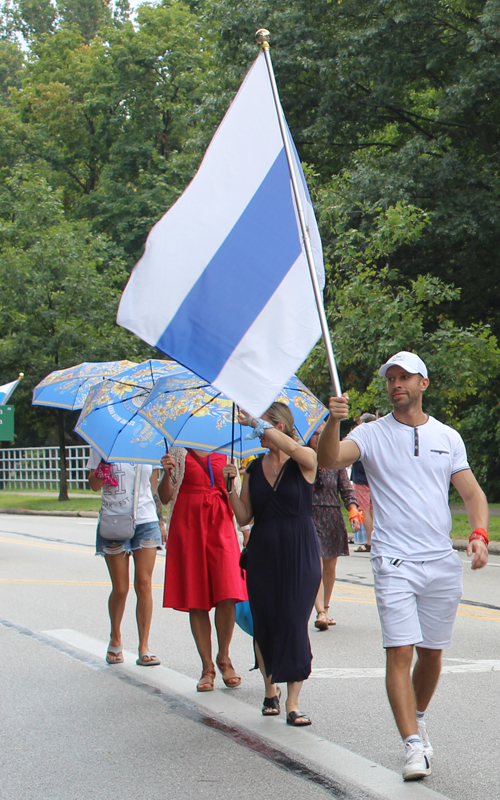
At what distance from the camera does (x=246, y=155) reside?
5344 millimetres

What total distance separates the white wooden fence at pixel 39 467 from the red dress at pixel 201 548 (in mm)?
28529

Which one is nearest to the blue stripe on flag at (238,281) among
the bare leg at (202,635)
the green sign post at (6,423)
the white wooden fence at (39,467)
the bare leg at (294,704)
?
the bare leg at (294,704)

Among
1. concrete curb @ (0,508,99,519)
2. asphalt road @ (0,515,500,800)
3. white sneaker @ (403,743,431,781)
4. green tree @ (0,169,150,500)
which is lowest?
concrete curb @ (0,508,99,519)

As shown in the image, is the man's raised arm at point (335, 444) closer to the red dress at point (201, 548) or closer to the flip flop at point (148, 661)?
the red dress at point (201, 548)

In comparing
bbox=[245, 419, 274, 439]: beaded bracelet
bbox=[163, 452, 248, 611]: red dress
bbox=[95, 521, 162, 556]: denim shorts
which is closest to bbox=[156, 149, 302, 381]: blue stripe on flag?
bbox=[245, 419, 274, 439]: beaded bracelet

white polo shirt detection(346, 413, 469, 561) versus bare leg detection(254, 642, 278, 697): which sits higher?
white polo shirt detection(346, 413, 469, 561)

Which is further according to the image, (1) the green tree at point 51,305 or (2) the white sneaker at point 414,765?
(1) the green tree at point 51,305

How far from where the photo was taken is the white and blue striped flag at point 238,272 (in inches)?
197

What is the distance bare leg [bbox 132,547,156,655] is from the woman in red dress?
771 millimetres

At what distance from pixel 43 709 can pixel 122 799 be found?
5.94 feet

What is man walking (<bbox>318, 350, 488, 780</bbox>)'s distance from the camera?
177 inches

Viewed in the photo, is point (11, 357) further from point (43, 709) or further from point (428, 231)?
point (43, 709)

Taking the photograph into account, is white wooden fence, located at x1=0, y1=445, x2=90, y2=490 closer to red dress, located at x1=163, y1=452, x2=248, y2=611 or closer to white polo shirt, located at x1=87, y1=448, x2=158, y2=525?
white polo shirt, located at x1=87, y1=448, x2=158, y2=525

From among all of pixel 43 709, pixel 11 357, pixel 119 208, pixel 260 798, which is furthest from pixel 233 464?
pixel 119 208
